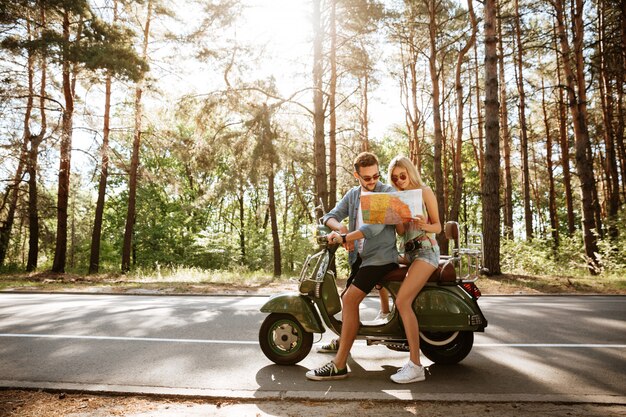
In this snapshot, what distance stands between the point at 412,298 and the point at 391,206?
3.00 ft

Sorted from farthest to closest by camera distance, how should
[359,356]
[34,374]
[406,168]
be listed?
[359,356] < [34,374] < [406,168]

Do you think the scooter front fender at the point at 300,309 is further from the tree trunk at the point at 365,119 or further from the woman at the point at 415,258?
the tree trunk at the point at 365,119

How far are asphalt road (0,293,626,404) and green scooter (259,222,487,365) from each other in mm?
216

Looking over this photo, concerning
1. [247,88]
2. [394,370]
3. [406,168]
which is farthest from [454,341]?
[247,88]

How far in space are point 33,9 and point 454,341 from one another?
17.8m

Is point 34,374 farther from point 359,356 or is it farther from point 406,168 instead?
point 406,168

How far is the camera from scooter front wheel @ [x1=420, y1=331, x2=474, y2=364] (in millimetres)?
4820

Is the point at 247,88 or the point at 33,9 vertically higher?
the point at 33,9

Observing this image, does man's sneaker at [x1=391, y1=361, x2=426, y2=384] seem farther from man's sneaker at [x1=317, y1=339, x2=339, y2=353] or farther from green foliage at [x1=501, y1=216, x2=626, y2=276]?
green foliage at [x1=501, y1=216, x2=626, y2=276]

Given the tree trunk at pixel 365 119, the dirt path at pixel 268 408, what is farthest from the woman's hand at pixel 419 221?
the tree trunk at pixel 365 119

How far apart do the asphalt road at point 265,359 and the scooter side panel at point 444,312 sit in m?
0.48

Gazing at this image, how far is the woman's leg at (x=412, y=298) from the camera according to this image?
4.29m

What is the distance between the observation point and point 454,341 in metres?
4.84

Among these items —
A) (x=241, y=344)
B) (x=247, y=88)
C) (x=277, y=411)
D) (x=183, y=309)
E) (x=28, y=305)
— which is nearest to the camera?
(x=277, y=411)
